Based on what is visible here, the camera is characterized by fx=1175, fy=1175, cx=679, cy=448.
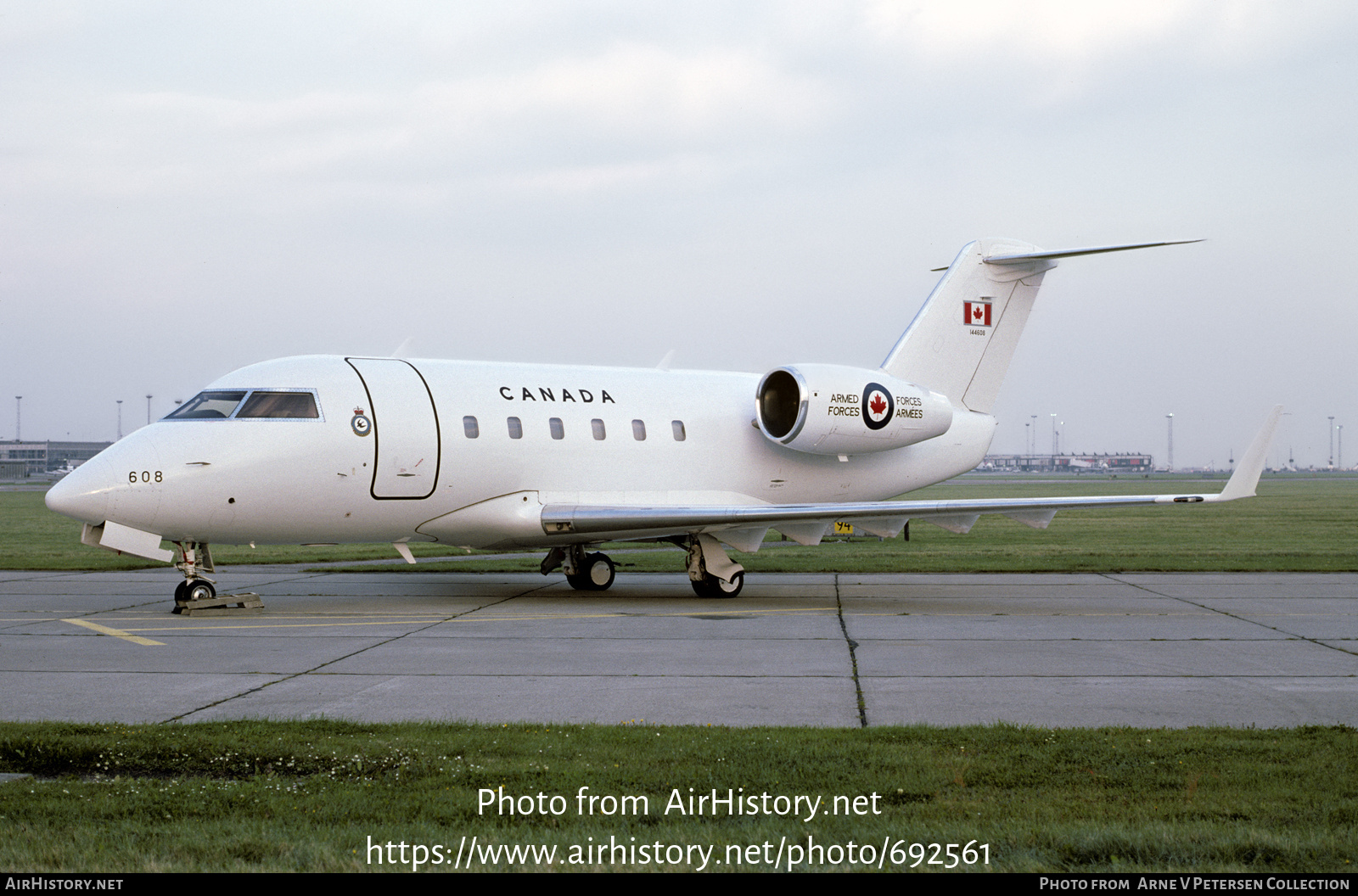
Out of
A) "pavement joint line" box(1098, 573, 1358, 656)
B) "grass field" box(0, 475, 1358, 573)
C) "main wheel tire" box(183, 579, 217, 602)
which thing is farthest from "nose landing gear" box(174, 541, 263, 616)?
"pavement joint line" box(1098, 573, 1358, 656)

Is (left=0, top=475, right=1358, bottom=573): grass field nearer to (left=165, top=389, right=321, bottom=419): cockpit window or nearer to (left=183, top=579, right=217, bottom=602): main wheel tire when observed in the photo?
(left=183, top=579, right=217, bottom=602): main wheel tire

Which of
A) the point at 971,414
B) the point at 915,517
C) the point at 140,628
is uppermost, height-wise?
the point at 971,414

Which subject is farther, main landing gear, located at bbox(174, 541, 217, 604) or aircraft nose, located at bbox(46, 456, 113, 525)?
main landing gear, located at bbox(174, 541, 217, 604)

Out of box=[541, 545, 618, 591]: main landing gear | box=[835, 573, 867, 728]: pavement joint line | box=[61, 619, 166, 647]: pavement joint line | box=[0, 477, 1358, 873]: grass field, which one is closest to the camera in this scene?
box=[0, 477, 1358, 873]: grass field

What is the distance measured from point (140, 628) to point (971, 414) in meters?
14.4

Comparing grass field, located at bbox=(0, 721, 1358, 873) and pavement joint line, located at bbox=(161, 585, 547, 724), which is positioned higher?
grass field, located at bbox=(0, 721, 1358, 873)

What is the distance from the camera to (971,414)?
21641 mm

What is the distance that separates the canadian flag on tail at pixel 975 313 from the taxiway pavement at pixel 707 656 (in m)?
4.96

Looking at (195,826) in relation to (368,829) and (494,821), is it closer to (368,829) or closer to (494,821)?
(368,829)

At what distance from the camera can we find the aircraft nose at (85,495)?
552 inches

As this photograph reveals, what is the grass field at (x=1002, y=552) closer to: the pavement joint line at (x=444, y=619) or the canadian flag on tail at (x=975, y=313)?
the canadian flag on tail at (x=975, y=313)

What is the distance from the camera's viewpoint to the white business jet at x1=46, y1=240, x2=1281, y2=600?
14.9m

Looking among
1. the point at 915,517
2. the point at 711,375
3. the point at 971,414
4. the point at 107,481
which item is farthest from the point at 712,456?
the point at 107,481

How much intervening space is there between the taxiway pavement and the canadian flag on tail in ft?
16.3
